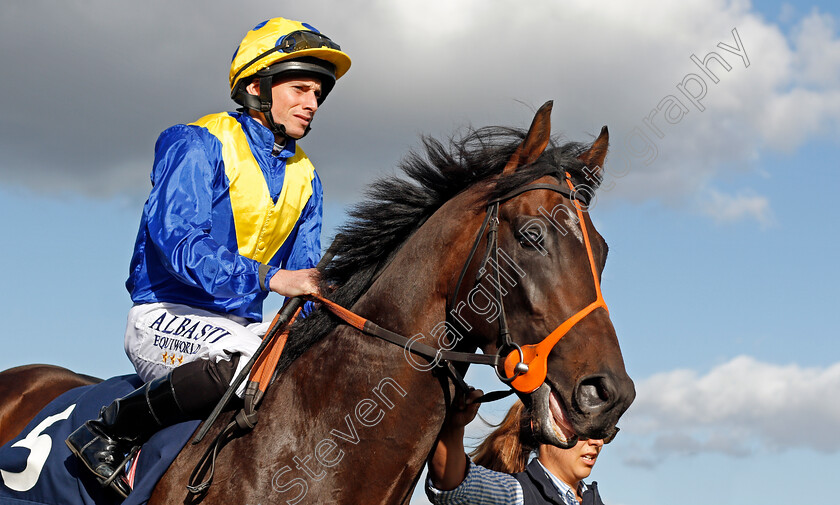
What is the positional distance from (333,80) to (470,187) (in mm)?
1258

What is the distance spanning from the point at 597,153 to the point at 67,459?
2.71 metres

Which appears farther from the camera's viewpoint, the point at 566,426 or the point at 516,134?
the point at 516,134

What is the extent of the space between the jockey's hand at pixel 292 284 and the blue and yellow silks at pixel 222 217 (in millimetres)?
40

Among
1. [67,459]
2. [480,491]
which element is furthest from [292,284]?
[480,491]

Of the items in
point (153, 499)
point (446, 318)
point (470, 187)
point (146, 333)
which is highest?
point (470, 187)

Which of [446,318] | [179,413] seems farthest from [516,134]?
[179,413]

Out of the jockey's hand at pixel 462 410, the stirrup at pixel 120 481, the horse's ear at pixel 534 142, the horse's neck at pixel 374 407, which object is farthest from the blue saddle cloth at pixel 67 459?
the horse's ear at pixel 534 142

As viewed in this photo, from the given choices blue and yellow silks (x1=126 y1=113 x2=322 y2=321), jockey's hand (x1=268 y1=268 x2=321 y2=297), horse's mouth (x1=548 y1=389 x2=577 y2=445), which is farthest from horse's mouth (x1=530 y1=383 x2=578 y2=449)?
blue and yellow silks (x1=126 y1=113 x2=322 y2=321)

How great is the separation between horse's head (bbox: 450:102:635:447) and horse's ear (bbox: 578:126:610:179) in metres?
→ 0.34

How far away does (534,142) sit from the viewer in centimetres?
346

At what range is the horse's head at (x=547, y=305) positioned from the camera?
115 inches

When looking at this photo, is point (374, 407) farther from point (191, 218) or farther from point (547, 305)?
point (191, 218)

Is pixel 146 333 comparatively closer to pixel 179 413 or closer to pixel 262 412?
pixel 179 413

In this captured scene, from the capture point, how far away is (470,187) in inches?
138
